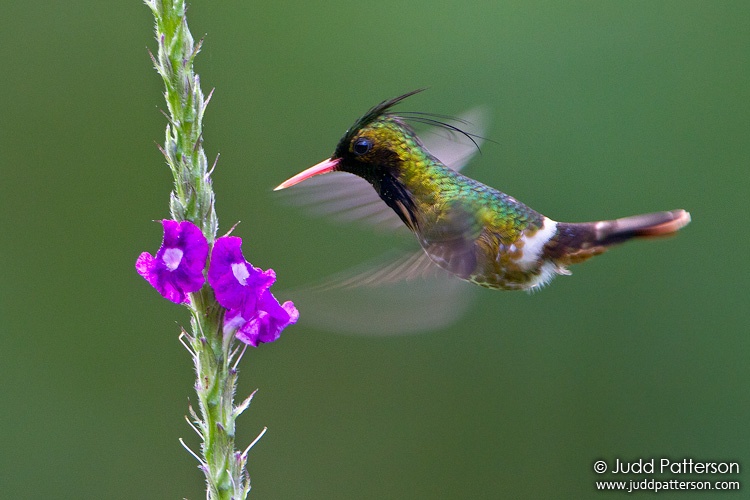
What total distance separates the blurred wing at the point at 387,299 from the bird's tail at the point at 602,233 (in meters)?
0.28

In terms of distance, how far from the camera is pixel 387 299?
2092mm

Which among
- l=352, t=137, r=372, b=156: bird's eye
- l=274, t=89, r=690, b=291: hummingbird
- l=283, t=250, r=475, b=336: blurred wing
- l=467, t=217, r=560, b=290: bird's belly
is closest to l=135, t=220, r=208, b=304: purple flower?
l=283, t=250, r=475, b=336: blurred wing

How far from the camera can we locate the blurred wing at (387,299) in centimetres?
189

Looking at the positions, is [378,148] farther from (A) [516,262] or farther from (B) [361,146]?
(A) [516,262]

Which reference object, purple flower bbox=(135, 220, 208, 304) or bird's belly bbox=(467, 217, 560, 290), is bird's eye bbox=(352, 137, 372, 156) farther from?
purple flower bbox=(135, 220, 208, 304)

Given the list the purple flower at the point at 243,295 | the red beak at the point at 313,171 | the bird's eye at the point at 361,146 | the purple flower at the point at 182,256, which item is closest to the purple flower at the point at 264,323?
the purple flower at the point at 243,295

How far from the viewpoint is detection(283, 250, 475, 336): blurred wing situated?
1.89 metres

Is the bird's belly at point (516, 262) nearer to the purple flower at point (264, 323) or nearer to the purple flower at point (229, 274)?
the purple flower at point (264, 323)

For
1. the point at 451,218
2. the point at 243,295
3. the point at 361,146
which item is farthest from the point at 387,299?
the point at 243,295

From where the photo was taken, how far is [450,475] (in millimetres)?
4266

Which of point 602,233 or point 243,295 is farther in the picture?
point 602,233

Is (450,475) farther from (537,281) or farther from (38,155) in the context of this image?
(38,155)

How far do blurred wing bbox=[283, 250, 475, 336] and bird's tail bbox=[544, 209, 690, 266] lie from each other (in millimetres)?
277

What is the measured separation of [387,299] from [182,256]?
0.77 metres
